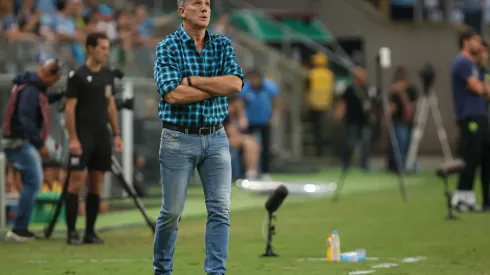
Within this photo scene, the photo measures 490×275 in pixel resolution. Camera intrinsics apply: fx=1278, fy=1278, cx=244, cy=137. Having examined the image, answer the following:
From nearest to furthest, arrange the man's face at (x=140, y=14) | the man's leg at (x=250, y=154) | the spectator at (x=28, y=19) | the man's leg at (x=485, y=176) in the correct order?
1. the man's leg at (x=485, y=176)
2. the spectator at (x=28, y=19)
3. the man's leg at (x=250, y=154)
4. the man's face at (x=140, y=14)

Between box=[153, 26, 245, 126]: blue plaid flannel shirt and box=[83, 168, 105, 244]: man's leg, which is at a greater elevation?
box=[153, 26, 245, 126]: blue plaid flannel shirt

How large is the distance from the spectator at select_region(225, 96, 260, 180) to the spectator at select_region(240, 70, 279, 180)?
0.16 m

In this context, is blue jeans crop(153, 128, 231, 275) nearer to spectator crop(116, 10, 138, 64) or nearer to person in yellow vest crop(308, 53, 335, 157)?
spectator crop(116, 10, 138, 64)

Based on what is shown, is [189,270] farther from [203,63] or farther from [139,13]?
[139,13]

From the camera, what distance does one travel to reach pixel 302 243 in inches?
540

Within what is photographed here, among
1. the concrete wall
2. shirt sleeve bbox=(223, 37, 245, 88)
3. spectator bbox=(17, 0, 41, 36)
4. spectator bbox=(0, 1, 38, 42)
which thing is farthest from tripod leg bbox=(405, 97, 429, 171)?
shirt sleeve bbox=(223, 37, 245, 88)

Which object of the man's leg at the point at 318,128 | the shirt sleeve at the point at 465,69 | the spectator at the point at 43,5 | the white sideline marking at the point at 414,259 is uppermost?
the spectator at the point at 43,5

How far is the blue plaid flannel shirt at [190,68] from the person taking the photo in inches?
361

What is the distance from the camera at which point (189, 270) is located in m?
11.3

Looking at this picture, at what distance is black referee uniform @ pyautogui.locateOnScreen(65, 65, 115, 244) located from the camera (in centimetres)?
1350

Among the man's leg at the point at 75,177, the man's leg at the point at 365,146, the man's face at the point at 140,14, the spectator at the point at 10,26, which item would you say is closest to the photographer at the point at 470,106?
the man's leg at the point at 75,177

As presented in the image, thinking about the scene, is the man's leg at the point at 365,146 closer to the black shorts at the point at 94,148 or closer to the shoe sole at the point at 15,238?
the shoe sole at the point at 15,238

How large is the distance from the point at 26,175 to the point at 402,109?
1489 cm

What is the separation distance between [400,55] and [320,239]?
75.6 ft
